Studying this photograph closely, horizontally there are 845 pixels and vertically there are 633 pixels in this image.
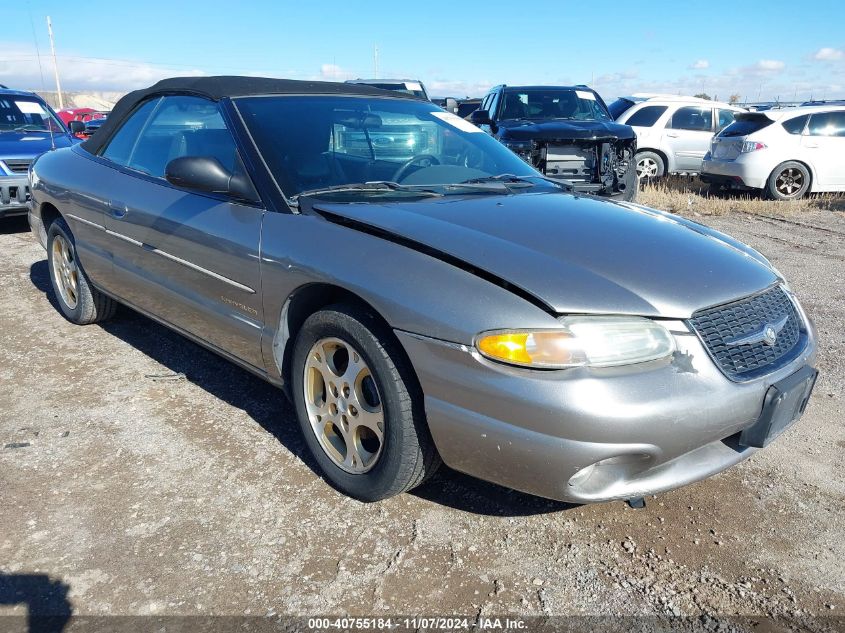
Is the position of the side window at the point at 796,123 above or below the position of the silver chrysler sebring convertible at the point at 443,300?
above

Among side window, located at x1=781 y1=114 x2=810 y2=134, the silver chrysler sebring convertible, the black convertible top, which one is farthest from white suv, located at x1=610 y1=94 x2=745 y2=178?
the silver chrysler sebring convertible

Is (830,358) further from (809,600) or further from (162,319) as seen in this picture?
(162,319)

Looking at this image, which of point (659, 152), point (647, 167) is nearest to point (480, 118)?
point (647, 167)

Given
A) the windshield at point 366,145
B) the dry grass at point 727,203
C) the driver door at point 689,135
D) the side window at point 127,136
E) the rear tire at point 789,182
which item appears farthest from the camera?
the driver door at point 689,135

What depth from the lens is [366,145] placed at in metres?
3.31

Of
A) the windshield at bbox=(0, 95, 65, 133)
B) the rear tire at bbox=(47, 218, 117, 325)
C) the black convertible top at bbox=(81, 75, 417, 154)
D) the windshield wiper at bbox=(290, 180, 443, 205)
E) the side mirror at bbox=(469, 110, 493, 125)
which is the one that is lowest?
the rear tire at bbox=(47, 218, 117, 325)

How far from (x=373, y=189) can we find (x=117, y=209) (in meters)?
1.59

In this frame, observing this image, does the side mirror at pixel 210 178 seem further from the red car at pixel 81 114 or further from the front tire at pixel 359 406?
the red car at pixel 81 114

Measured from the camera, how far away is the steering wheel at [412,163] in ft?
10.3

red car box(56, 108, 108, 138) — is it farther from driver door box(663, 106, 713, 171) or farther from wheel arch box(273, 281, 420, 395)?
wheel arch box(273, 281, 420, 395)

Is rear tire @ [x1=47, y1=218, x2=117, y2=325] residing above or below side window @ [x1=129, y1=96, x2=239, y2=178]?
below

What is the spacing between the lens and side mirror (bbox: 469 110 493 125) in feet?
29.3

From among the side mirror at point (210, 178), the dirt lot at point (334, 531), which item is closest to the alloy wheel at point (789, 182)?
the dirt lot at point (334, 531)

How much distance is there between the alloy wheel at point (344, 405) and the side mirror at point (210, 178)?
30.0 inches
